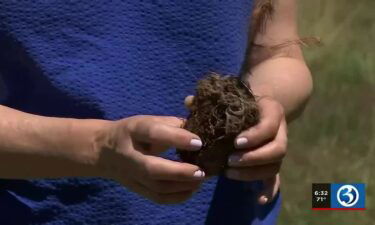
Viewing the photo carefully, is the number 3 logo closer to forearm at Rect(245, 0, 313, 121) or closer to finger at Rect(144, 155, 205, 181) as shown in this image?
forearm at Rect(245, 0, 313, 121)

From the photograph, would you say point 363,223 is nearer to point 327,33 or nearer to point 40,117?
point 327,33

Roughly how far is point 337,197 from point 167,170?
280cm

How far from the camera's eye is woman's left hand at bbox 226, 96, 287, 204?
3.67ft

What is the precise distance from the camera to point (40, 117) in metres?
1.19

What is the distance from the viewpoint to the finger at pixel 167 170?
105 centimetres

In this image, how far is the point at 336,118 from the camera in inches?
161

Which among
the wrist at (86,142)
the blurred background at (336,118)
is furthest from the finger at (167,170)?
the blurred background at (336,118)

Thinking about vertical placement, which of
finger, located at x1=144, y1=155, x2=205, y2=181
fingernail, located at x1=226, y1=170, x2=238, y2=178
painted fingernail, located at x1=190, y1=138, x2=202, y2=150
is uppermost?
painted fingernail, located at x1=190, y1=138, x2=202, y2=150

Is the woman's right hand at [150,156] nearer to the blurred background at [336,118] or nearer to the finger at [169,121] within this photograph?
the finger at [169,121]

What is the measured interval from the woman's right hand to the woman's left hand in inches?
2.4

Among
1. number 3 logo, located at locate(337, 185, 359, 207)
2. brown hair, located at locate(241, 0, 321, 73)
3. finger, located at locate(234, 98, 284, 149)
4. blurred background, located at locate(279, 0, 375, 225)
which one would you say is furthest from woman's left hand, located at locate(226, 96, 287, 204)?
number 3 logo, located at locate(337, 185, 359, 207)

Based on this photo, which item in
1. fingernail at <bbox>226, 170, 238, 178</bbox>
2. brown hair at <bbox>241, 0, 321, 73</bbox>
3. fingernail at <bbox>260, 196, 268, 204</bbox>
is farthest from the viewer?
brown hair at <bbox>241, 0, 321, 73</bbox>

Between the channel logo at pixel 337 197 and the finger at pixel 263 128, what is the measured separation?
251 centimetres

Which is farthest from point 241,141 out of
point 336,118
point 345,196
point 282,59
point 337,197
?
point 336,118
